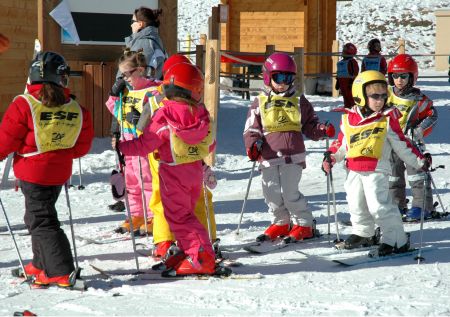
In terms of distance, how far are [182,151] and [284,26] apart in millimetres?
19008

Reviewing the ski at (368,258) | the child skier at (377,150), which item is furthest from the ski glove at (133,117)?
the ski at (368,258)

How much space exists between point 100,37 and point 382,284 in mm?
8604

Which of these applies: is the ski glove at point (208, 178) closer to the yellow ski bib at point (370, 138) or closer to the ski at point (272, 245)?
the ski at point (272, 245)

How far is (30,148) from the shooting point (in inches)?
245

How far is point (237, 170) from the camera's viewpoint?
Result: 1307 cm

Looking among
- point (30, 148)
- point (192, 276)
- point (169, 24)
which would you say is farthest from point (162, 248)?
point (169, 24)

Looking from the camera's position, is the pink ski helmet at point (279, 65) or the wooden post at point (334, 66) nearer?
the pink ski helmet at point (279, 65)

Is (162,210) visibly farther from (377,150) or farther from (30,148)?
(377,150)

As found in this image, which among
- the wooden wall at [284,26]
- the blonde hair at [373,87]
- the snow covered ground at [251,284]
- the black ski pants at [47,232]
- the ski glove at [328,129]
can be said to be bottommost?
the snow covered ground at [251,284]

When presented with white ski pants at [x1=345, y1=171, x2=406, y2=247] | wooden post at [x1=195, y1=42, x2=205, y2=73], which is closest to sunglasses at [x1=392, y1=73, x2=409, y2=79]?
white ski pants at [x1=345, y1=171, x2=406, y2=247]

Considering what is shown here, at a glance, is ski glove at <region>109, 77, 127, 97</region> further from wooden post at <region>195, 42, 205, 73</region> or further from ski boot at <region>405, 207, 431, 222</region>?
wooden post at <region>195, 42, 205, 73</region>

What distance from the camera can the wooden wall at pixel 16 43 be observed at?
1377 cm

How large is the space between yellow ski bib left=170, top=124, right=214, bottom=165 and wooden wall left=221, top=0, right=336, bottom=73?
18237 mm

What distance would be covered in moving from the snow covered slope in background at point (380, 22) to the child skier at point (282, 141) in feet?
126
